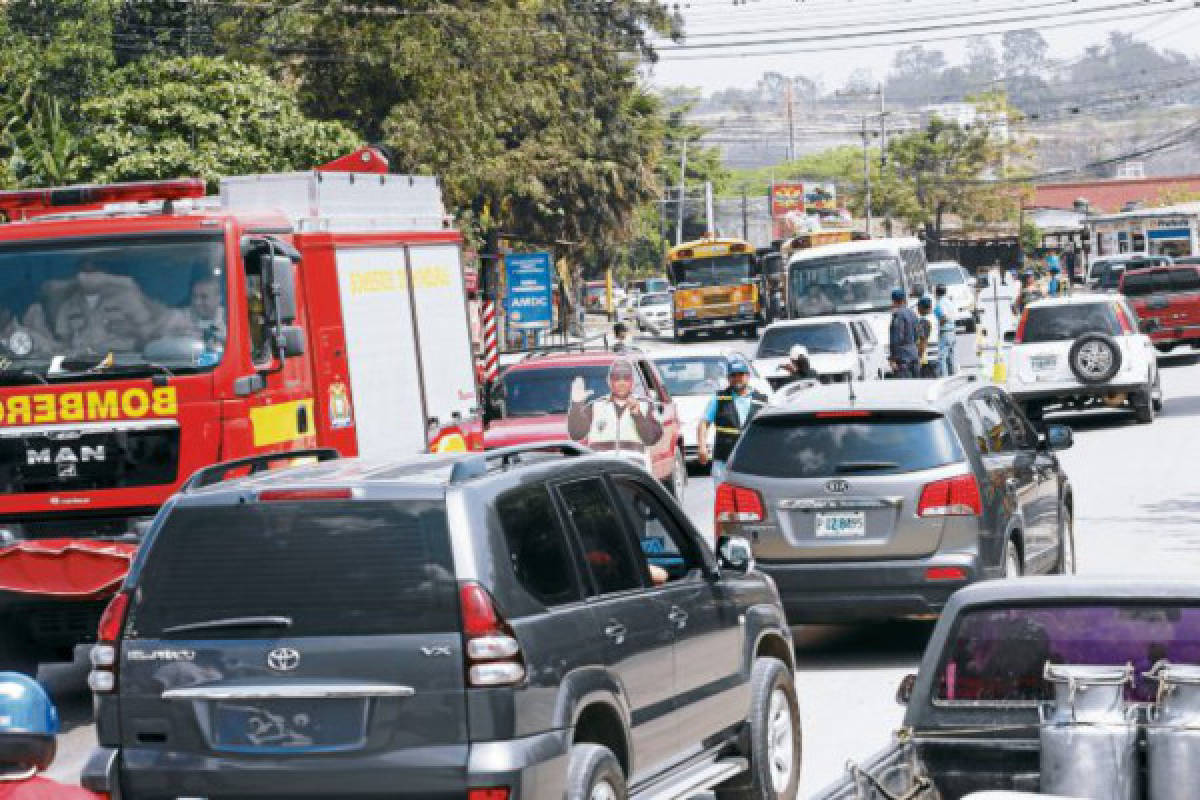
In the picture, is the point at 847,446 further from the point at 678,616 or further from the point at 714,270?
the point at 714,270

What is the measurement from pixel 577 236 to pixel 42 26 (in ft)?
66.2

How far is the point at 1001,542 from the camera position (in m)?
12.8

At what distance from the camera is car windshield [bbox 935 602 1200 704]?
20.3 feet

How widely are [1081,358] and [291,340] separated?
60.1 feet

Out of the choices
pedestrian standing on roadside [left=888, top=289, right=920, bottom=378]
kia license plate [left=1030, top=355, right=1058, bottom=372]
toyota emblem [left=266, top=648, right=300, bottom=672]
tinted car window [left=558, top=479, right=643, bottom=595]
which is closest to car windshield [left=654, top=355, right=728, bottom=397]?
pedestrian standing on roadside [left=888, top=289, right=920, bottom=378]

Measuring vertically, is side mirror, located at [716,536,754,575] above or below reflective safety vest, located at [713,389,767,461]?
above

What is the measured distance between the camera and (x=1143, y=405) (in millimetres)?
30344

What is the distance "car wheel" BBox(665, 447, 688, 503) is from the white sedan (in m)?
2.91

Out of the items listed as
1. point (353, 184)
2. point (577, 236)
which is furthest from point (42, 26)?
point (353, 184)

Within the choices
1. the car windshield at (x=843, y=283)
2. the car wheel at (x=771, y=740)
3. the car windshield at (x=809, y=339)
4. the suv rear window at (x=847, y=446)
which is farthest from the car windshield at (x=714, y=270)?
the car wheel at (x=771, y=740)

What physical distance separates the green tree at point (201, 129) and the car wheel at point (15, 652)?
2267 centimetres

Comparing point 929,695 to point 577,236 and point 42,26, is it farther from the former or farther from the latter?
point 577,236

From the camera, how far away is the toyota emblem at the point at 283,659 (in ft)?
22.1

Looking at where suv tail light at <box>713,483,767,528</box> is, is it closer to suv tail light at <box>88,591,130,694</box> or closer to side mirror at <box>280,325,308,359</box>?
side mirror at <box>280,325,308,359</box>
